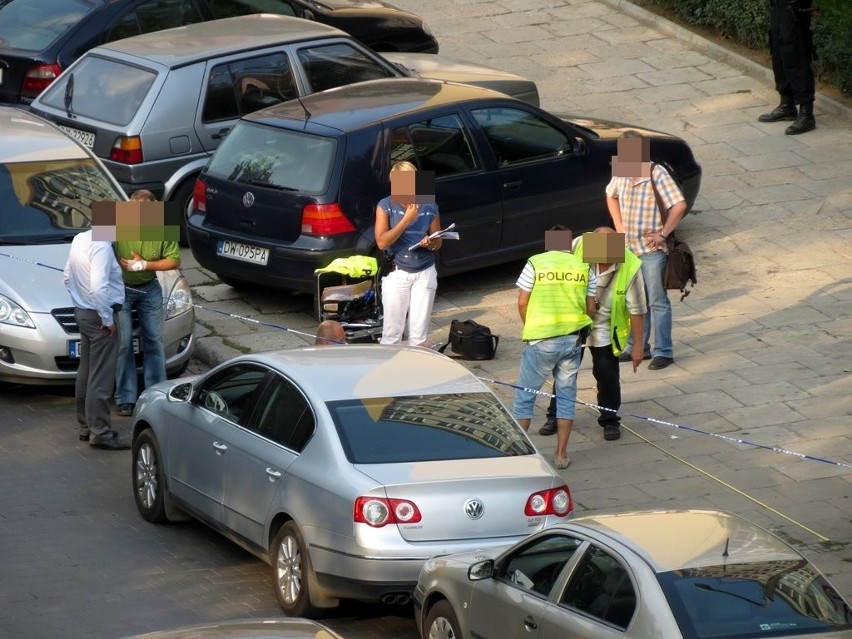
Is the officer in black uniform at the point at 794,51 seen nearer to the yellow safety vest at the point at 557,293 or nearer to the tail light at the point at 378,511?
the yellow safety vest at the point at 557,293

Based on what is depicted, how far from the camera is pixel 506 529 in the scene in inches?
340

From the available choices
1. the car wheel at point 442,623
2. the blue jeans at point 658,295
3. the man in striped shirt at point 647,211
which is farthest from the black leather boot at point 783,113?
the car wheel at point 442,623

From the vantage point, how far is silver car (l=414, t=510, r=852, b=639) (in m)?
6.59

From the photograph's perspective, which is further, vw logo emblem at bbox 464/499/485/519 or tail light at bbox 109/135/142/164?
tail light at bbox 109/135/142/164

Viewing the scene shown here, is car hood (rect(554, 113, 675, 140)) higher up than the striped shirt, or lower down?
lower down

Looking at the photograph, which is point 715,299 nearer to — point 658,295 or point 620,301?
point 658,295

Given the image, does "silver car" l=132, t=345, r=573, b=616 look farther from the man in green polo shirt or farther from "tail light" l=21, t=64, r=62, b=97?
"tail light" l=21, t=64, r=62, b=97

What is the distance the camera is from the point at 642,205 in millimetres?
12695

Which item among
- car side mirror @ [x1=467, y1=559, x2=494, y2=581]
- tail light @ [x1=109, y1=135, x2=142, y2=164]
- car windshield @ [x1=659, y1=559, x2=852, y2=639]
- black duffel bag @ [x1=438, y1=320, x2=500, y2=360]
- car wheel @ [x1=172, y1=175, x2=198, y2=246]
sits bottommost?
black duffel bag @ [x1=438, y1=320, x2=500, y2=360]

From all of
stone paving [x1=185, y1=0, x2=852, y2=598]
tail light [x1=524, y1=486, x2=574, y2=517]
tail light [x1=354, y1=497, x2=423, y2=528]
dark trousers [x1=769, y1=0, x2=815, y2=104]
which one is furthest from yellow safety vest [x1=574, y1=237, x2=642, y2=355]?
dark trousers [x1=769, y1=0, x2=815, y2=104]

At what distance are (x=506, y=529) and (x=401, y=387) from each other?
115 cm

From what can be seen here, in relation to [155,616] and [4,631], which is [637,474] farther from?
[4,631]

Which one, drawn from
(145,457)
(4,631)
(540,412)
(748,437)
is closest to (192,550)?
(145,457)

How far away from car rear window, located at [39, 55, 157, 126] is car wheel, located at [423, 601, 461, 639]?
826cm
